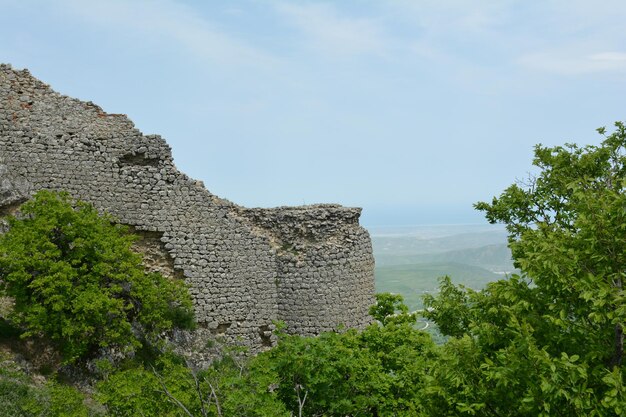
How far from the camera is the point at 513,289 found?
27.2ft

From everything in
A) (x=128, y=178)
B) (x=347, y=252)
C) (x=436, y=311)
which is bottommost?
(x=436, y=311)

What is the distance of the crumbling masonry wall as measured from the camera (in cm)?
1623

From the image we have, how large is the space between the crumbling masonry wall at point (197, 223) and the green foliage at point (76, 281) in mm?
968

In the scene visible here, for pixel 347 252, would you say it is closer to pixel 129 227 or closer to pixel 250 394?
pixel 129 227

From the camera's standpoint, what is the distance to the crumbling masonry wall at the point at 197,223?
1623 cm

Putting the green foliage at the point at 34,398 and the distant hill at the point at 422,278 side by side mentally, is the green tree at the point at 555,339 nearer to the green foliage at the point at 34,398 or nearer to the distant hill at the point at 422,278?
the green foliage at the point at 34,398

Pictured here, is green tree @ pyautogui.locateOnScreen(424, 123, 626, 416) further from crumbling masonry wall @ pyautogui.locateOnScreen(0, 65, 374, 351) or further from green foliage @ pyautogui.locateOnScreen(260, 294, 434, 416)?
crumbling masonry wall @ pyautogui.locateOnScreen(0, 65, 374, 351)

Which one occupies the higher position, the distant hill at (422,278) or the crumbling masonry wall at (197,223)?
the crumbling masonry wall at (197,223)

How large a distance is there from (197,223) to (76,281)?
4.13m

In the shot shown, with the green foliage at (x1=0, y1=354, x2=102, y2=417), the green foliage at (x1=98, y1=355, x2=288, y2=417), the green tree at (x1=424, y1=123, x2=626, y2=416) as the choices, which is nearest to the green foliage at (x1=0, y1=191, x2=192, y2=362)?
the green foliage at (x1=0, y1=354, x2=102, y2=417)

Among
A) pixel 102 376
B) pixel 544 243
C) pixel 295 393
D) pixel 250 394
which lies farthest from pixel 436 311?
pixel 102 376

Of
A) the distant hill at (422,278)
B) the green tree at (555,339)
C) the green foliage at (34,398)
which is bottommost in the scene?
the distant hill at (422,278)

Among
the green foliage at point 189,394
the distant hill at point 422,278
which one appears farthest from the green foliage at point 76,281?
the distant hill at point 422,278

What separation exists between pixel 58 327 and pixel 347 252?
8.38 m
